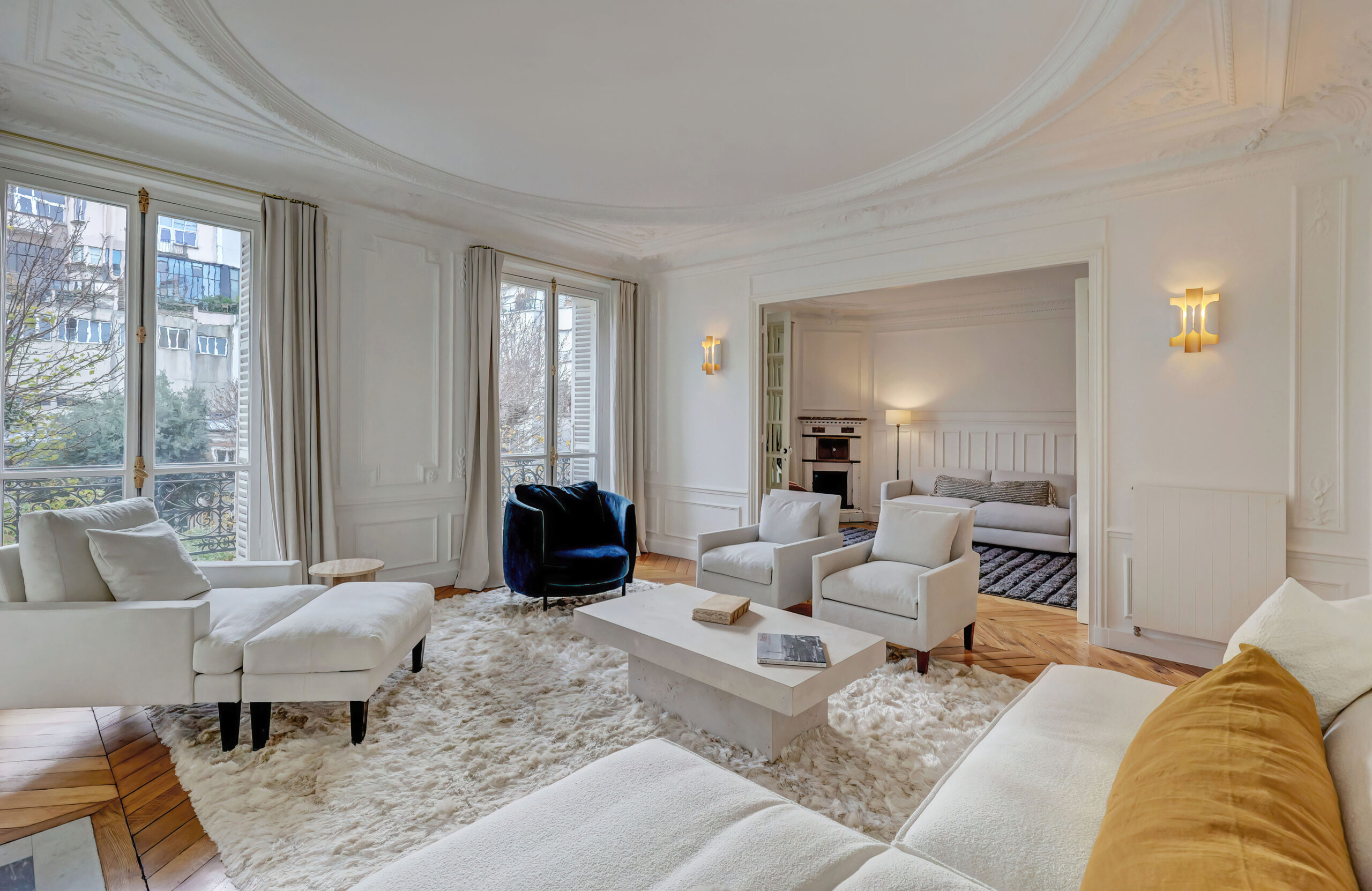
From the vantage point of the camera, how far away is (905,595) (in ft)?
10.6

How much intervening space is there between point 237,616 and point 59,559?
24.8 inches

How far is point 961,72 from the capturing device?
2.85 m

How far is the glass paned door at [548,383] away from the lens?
5.41 metres

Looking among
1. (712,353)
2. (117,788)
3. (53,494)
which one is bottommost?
(117,788)

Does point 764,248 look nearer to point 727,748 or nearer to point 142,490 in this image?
point 727,748

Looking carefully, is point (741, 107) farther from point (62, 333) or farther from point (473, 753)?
point (62, 333)

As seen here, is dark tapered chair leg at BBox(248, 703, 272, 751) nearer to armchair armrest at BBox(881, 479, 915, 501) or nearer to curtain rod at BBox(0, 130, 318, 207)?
curtain rod at BBox(0, 130, 318, 207)

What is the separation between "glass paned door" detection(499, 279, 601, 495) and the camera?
5414 millimetres

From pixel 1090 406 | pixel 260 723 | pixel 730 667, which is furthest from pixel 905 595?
pixel 260 723

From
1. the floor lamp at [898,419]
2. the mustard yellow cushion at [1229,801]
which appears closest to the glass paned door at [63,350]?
the mustard yellow cushion at [1229,801]

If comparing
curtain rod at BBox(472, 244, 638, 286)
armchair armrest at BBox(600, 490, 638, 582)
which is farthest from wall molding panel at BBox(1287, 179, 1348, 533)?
curtain rod at BBox(472, 244, 638, 286)

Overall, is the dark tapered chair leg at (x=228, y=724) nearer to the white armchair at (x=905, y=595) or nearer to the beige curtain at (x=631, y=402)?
the white armchair at (x=905, y=595)

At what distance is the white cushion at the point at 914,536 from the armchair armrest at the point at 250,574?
3.11m

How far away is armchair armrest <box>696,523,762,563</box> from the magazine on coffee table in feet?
5.42
